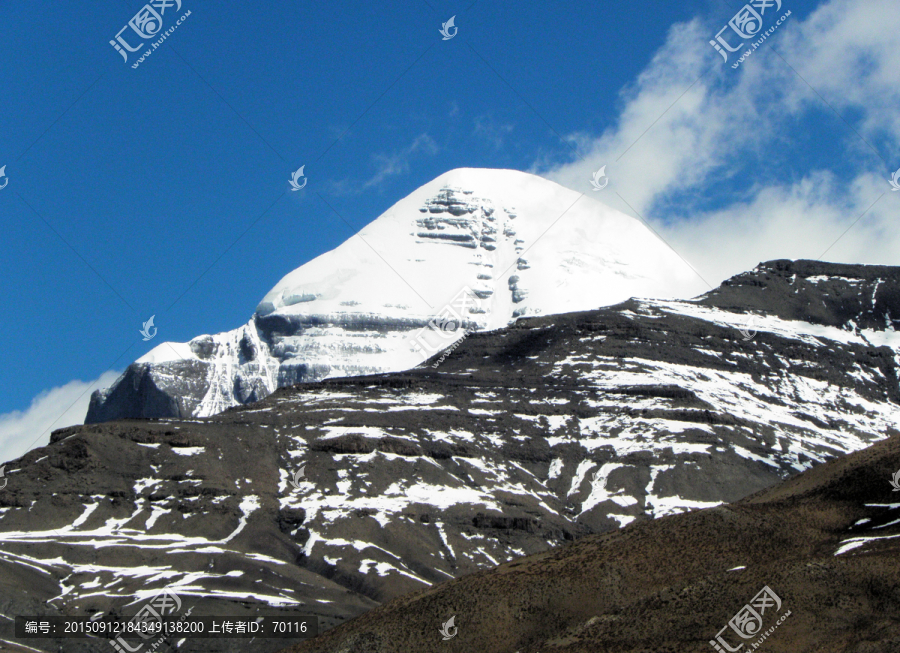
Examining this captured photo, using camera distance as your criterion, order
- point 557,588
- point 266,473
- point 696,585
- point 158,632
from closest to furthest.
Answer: point 696,585
point 557,588
point 158,632
point 266,473

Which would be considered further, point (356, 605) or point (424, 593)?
point (356, 605)

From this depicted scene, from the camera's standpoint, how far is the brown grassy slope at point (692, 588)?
215 feet

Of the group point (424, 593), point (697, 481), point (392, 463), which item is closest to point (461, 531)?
point (392, 463)

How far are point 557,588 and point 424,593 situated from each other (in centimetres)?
1097

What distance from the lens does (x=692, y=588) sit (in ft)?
234

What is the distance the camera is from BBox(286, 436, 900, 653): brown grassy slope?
6556cm

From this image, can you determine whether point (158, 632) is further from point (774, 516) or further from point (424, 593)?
point (774, 516)

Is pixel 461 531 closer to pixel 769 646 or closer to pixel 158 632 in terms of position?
pixel 158 632

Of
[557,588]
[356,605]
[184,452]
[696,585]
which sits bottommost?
[696,585]

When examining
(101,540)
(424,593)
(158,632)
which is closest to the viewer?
(424,593)

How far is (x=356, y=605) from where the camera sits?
5812 inches

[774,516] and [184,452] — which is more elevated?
[184,452]

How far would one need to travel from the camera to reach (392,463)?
197 metres

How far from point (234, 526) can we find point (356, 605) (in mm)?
31995
